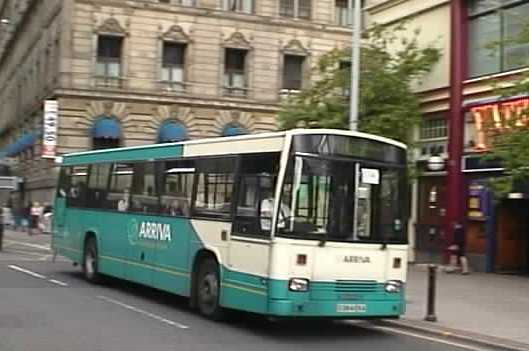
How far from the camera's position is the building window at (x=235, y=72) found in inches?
2124

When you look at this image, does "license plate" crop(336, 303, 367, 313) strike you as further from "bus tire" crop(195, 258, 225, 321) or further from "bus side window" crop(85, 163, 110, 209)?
"bus side window" crop(85, 163, 110, 209)

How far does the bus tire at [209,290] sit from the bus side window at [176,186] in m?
1.09

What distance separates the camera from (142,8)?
2008 inches

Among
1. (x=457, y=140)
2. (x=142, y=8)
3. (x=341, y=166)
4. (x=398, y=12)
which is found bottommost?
(x=341, y=166)

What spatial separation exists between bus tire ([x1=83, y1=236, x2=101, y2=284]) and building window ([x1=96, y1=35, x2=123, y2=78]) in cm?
3165

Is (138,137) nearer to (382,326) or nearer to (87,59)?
(87,59)

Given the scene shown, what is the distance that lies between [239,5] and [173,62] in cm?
560

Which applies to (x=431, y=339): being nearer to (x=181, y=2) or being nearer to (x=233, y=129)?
(x=233, y=129)

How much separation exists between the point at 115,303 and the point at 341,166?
5.32m

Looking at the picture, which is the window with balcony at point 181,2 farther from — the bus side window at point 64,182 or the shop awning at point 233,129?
the bus side window at point 64,182

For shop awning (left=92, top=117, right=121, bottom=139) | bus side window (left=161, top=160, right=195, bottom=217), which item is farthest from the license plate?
shop awning (left=92, top=117, right=121, bottom=139)

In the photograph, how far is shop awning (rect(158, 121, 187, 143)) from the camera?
51.0 metres

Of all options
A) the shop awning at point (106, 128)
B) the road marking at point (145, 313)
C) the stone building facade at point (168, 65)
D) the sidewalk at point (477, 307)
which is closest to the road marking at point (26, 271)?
the road marking at point (145, 313)

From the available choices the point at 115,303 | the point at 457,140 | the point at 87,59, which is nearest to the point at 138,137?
the point at 87,59
